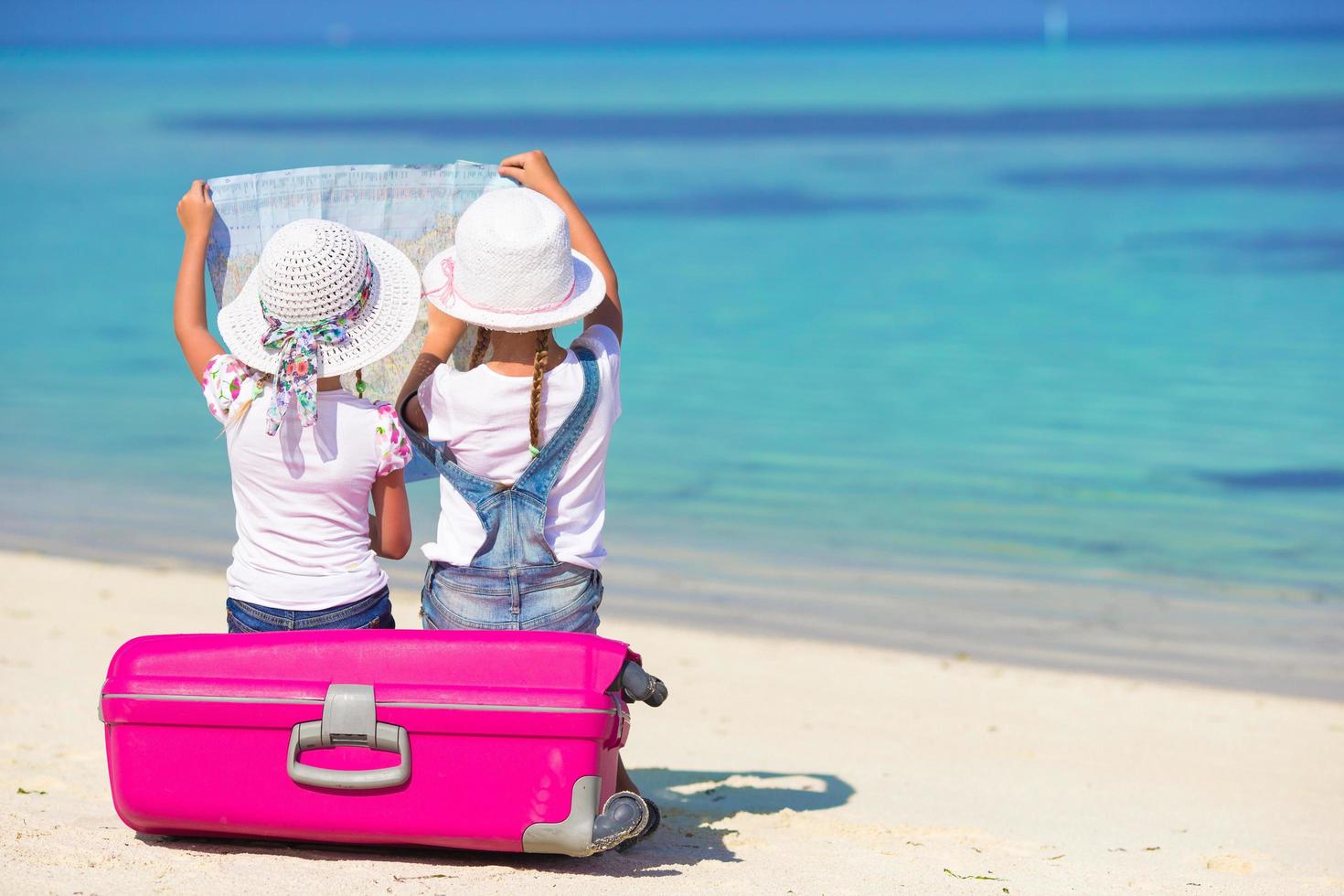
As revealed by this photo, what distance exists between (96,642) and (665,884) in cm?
333

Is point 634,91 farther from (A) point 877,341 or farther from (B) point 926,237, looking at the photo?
(A) point 877,341

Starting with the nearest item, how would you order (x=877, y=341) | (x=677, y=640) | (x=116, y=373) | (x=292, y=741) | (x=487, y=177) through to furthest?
1. (x=292, y=741)
2. (x=487, y=177)
3. (x=677, y=640)
4. (x=116, y=373)
5. (x=877, y=341)

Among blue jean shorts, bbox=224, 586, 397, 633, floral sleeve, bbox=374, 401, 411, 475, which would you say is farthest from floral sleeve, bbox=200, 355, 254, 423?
blue jean shorts, bbox=224, 586, 397, 633

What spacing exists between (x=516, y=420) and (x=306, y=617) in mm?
614

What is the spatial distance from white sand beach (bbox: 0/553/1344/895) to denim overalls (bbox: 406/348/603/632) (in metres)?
0.53

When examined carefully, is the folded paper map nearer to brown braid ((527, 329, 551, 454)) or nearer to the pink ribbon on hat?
the pink ribbon on hat

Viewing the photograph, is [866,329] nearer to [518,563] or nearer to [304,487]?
[518,563]

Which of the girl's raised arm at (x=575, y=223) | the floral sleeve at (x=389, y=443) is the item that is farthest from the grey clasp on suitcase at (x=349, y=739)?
the girl's raised arm at (x=575, y=223)

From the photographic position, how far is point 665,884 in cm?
330

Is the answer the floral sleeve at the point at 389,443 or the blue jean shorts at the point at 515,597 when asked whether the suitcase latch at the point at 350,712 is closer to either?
the blue jean shorts at the point at 515,597

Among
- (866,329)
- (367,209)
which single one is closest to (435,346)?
(367,209)

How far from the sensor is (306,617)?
3.32m

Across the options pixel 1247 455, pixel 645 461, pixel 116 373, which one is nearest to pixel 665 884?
pixel 645 461

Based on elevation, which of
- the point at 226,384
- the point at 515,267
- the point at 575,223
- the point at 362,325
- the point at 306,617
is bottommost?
the point at 306,617
